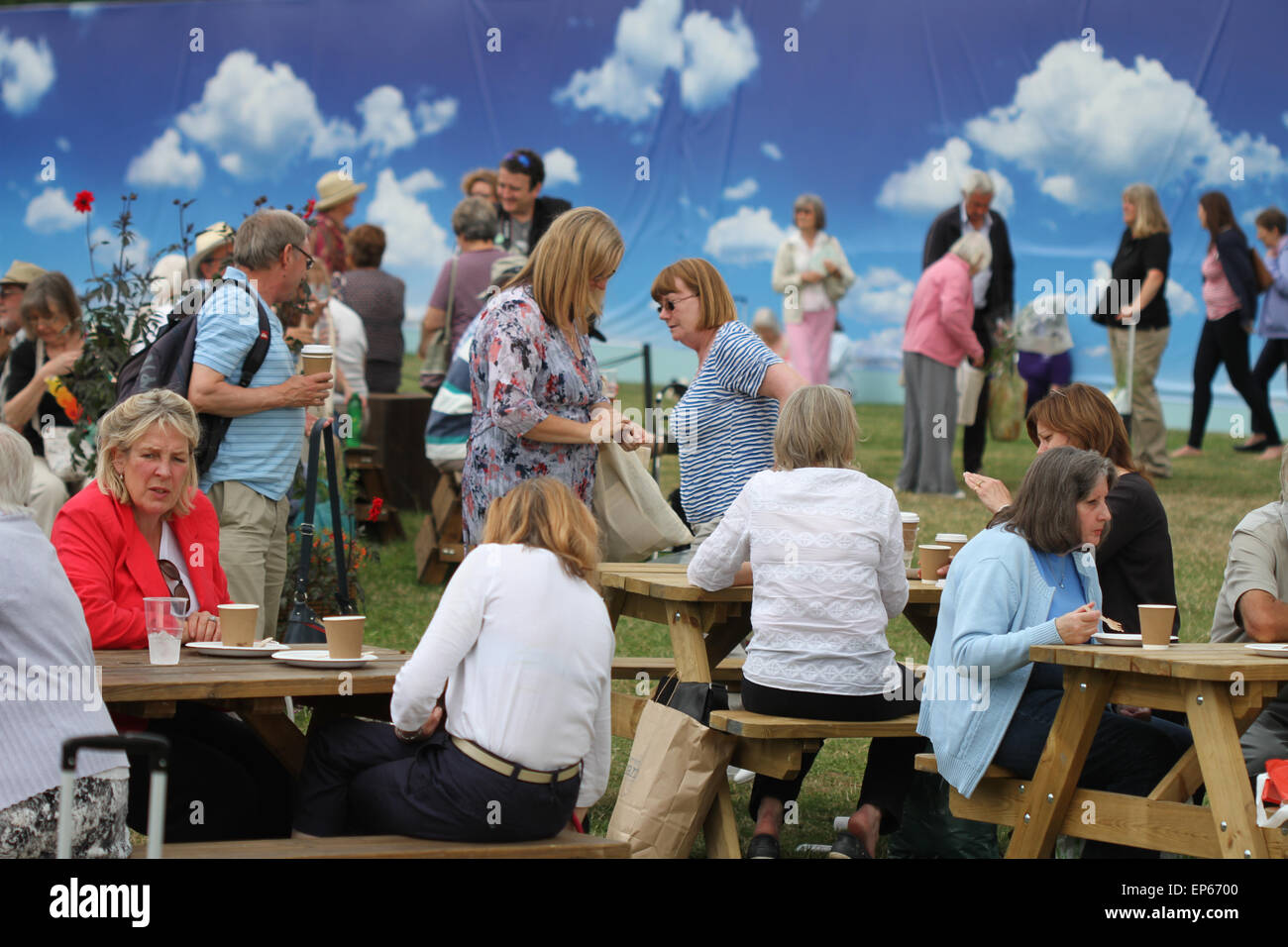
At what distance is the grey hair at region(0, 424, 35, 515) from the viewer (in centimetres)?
336

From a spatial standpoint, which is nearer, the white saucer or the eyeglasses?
the white saucer

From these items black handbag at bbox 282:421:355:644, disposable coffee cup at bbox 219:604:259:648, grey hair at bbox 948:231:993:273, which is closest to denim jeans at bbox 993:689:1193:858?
disposable coffee cup at bbox 219:604:259:648

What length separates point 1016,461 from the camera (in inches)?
510

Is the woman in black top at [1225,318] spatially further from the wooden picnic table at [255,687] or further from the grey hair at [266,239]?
the wooden picnic table at [255,687]

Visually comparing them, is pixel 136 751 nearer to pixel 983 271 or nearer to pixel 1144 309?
pixel 983 271

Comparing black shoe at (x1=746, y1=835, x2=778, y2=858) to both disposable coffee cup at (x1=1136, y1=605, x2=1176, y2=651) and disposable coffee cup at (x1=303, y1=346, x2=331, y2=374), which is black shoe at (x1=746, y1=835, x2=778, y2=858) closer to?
disposable coffee cup at (x1=1136, y1=605, x2=1176, y2=651)

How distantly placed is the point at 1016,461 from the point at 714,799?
893 cm

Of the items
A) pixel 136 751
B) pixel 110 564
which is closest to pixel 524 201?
pixel 110 564

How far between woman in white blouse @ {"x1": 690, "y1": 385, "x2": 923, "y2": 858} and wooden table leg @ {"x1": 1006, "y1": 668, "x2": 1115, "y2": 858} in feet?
1.81

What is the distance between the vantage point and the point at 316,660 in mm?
3920

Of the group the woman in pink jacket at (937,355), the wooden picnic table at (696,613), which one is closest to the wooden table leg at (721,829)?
the wooden picnic table at (696,613)

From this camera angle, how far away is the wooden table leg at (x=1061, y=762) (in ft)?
12.8
